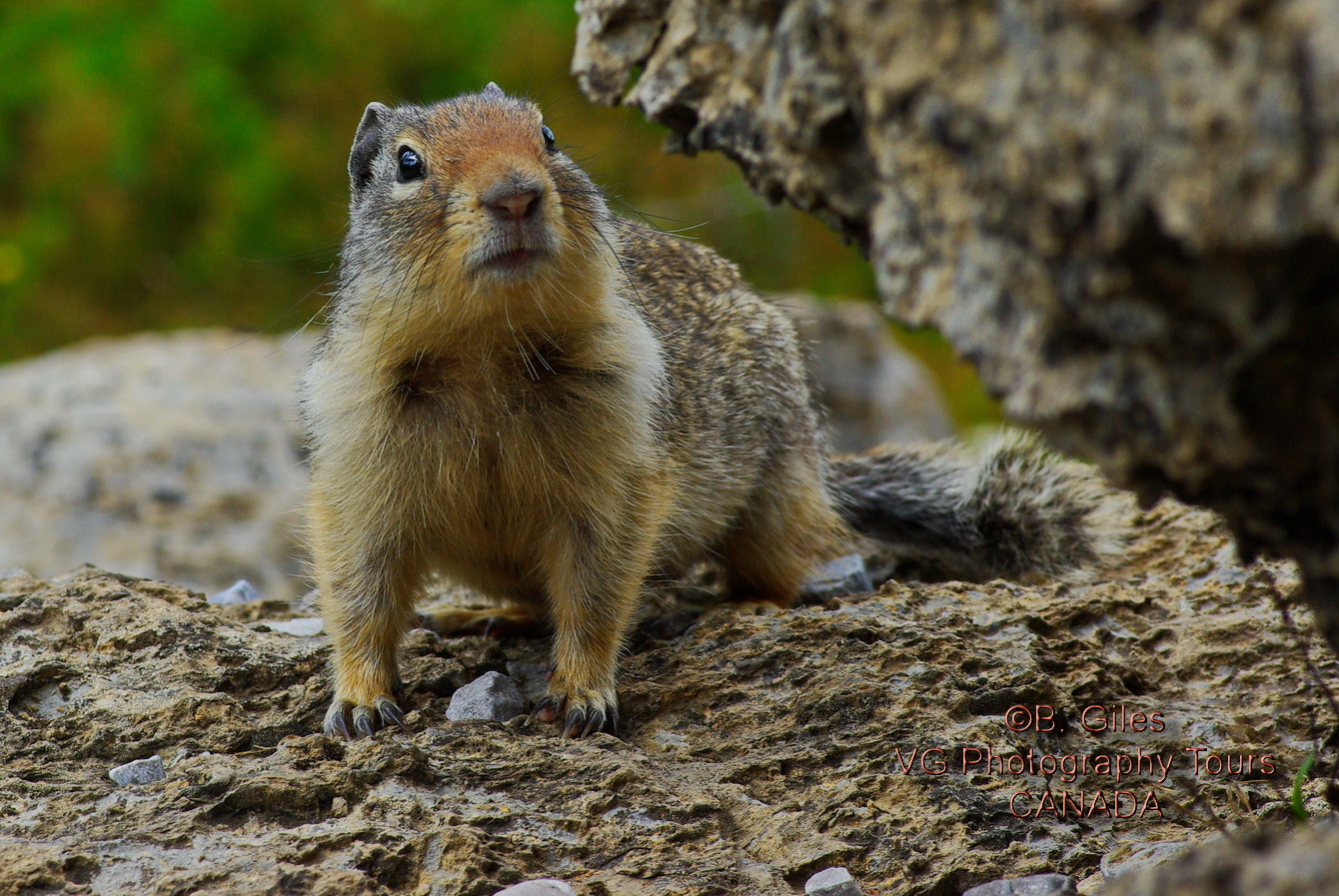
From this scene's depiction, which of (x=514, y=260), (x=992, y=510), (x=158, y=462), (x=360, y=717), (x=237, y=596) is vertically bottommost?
(x=158, y=462)

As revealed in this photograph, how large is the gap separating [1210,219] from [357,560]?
12.3 feet

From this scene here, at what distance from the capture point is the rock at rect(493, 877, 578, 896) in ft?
11.7

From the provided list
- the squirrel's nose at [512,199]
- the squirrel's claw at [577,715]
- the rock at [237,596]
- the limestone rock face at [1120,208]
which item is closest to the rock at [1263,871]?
the limestone rock face at [1120,208]

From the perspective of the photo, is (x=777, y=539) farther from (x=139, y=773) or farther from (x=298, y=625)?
(x=139, y=773)

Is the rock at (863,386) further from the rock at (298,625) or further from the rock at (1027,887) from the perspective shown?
the rock at (1027,887)

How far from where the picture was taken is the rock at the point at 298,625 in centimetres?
602

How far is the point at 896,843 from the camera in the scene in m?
3.97

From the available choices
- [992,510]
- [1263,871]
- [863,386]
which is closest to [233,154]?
[863,386]

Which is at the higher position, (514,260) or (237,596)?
(514,260)

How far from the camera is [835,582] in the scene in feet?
21.9

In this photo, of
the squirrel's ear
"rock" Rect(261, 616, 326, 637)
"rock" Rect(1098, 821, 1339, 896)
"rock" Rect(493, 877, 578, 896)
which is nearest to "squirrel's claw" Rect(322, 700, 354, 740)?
"rock" Rect(261, 616, 326, 637)

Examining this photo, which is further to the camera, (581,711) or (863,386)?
(863,386)

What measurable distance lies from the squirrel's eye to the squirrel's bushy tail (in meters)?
3.03

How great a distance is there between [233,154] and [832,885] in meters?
13.5
